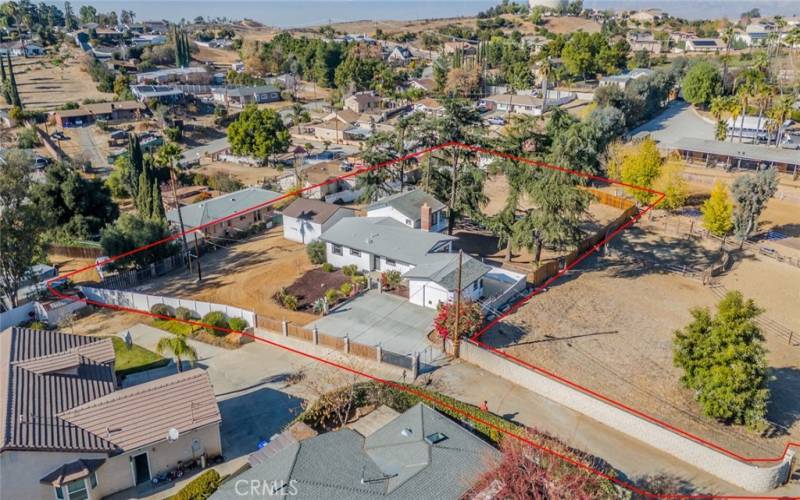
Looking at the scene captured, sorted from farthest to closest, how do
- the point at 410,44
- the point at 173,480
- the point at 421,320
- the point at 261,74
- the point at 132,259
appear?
1. the point at 410,44
2. the point at 261,74
3. the point at 132,259
4. the point at 421,320
5. the point at 173,480

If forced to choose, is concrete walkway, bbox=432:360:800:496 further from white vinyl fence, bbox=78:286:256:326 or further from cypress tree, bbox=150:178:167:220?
cypress tree, bbox=150:178:167:220

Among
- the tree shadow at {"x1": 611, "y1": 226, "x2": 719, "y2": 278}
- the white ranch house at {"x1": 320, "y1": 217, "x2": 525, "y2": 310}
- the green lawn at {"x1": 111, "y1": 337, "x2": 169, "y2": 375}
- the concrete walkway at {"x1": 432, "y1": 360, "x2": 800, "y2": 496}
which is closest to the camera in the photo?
the concrete walkway at {"x1": 432, "y1": 360, "x2": 800, "y2": 496}

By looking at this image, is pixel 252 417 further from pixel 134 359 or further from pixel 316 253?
pixel 316 253

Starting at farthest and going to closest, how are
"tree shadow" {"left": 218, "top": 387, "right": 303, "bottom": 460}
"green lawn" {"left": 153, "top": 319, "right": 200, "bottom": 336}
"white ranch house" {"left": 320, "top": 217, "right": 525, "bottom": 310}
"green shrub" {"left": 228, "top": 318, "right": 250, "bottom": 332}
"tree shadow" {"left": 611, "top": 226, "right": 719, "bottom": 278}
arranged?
"tree shadow" {"left": 611, "top": 226, "right": 719, "bottom": 278}
"white ranch house" {"left": 320, "top": 217, "right": 525, "bottom": 310}
"green lawn" {"left": 153, "top": 319, "right": 200, "bottom": 336}
"green shrub" {"left": 228, "top": 318, "right": 250, "bottom": 332}
"tree shadow" {"left": 218, "top": 387, "right": 303, "bottom": 460}

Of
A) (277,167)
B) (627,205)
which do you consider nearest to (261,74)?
(277,167)

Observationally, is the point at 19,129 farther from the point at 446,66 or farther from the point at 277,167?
the point at 446,66

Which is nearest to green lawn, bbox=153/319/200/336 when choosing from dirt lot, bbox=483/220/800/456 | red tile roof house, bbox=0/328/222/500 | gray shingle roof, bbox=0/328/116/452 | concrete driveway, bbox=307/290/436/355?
gray shingle roof, bbox=0/328/116/452
